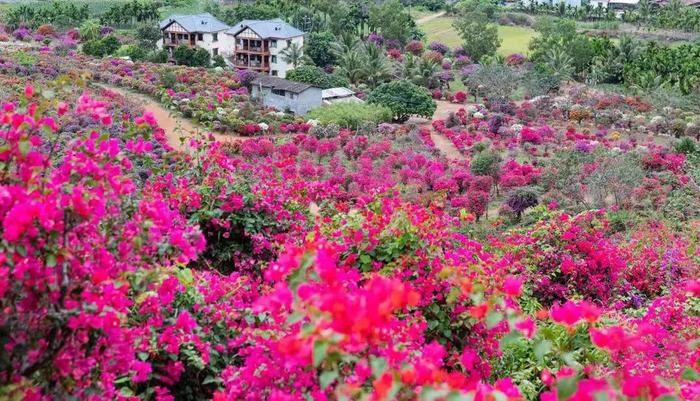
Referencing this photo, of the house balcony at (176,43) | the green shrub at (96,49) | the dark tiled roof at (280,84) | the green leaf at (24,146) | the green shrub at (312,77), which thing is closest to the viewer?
the green leaf at (24,146)

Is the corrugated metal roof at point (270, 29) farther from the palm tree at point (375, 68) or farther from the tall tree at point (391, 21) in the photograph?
the tall tree at point (391, 21)

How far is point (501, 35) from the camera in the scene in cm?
→ 6262

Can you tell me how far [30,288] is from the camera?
12.7ft

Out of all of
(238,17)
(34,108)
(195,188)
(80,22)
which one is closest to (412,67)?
(238,17)

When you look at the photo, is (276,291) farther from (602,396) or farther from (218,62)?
(218,62)

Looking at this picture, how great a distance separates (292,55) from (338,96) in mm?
6396

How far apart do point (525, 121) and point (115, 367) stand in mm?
34366

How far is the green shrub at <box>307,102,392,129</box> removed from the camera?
34031mm

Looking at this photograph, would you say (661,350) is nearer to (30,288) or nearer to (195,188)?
(195,188)

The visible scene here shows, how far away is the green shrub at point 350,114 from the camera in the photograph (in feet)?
112

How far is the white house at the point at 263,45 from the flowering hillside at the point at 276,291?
1313 inches

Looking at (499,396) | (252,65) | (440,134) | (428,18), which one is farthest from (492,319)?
(428,18)

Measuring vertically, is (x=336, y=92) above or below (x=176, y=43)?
below

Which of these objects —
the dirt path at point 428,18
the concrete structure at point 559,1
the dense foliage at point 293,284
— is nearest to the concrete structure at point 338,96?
the dense foliage at point 293,284
